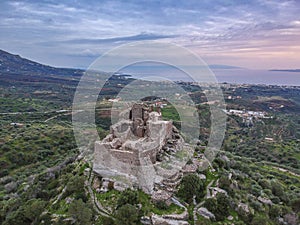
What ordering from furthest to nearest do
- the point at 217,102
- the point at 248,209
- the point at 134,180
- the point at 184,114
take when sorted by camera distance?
the point at 217,102 → the point at 184,114 → the point at 248,209 → the point at 134,180

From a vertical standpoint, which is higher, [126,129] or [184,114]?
[126,129]

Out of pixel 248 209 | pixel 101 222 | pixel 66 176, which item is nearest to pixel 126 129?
pixel 66 176

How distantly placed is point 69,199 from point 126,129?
27.2 ft

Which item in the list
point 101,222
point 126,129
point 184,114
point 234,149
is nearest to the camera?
point 101,222

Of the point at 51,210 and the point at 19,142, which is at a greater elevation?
the point at 51,210

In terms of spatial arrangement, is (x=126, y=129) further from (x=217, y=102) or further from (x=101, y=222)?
(x=217, y=102)

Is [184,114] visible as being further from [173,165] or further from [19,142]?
[173,165]

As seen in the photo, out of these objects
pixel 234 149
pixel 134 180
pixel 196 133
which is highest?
pixel 134 180

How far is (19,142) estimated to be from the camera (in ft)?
184

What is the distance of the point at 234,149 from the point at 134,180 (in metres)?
47.1

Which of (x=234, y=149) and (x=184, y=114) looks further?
(x=184, y=114)

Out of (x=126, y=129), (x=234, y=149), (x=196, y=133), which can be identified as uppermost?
(x=126, y=129)

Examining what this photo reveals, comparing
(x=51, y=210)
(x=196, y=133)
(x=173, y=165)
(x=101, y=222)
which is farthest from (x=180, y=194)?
(x=196, y=133)

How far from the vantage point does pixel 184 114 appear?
255ft
